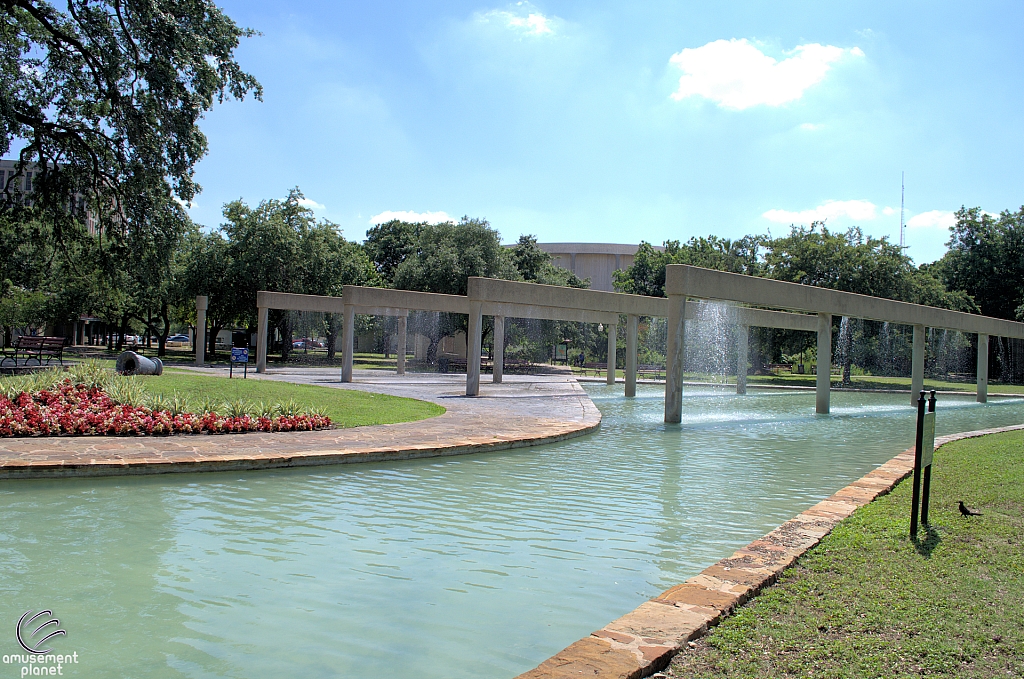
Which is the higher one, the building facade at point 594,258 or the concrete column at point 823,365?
the building facade at point 594,258

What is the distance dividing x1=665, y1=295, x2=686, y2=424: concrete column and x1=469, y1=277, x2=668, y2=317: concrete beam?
6.17 m

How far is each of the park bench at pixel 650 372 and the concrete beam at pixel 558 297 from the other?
12.1m

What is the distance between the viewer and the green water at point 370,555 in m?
4.05

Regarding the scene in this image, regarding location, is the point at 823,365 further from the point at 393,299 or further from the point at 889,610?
the point at 889,610

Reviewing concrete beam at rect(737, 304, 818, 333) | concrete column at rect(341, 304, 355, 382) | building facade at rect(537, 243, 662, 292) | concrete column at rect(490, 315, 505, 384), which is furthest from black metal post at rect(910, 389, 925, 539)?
building facade at rect(537, 243, 662, 292)

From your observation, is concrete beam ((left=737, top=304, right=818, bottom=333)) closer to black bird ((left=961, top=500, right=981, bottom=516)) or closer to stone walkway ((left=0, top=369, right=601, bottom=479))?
stone walkway ((left=0, top=369, right=601, bottom=479))

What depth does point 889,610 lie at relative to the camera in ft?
13.6

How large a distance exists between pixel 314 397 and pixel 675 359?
846cm

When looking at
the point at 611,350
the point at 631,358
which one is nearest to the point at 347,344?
the point at 631,358

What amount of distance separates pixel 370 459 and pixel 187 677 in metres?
6.40

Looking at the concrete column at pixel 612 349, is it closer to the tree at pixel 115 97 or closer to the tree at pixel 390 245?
the tree at pixel 115 97

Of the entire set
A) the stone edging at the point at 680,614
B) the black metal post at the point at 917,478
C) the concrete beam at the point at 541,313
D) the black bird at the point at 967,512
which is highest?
the concrete beam at the point at 541,313

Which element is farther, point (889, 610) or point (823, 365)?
point (823, 365)

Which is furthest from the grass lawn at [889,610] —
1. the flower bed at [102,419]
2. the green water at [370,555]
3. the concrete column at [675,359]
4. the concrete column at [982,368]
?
the concrete column at [982,368]
